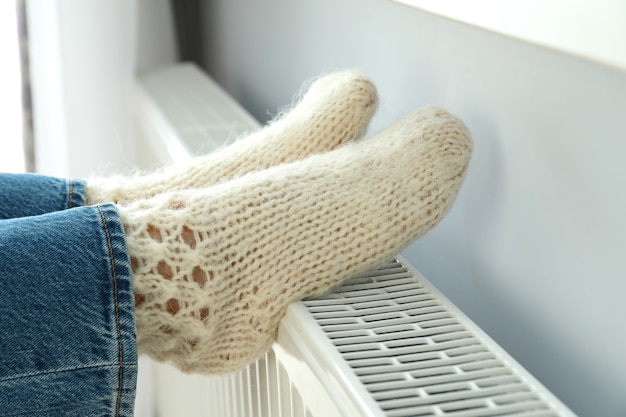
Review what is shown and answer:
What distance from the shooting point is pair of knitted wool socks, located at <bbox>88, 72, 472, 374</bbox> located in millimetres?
437

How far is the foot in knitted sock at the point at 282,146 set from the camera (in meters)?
0.56

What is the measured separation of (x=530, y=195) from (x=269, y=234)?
0.14 m

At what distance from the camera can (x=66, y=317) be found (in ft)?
1.35

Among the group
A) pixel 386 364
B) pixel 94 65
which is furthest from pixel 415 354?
pixel 94 65

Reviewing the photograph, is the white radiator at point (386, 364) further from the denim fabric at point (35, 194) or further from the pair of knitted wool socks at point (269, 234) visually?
the denim fabric at point (35, 194)

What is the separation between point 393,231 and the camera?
0.46 metres

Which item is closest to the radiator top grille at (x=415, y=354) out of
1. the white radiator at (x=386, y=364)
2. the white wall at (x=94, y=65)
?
the white radiator at (x=386, y=364)

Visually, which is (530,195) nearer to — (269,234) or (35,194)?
(269,234)

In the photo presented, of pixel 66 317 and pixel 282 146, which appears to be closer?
pixel 66 317

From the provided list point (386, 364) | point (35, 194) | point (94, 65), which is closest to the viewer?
point (386, 364)

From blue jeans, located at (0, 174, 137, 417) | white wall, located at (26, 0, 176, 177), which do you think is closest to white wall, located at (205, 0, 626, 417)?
blue jeans, located at (0, 174, 137, 417)

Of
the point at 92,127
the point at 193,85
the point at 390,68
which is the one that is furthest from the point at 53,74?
the point at 390,68

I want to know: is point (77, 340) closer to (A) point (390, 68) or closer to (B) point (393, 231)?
(B) point (393, 231)

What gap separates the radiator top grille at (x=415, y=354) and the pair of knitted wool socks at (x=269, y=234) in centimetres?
2
